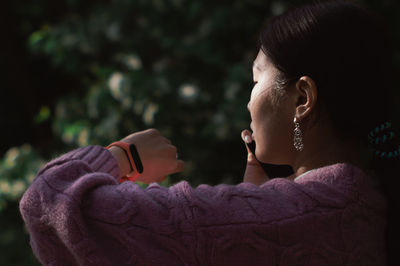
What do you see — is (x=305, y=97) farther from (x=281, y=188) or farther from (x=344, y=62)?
(x=281, y=188)

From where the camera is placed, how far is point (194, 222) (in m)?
1.05

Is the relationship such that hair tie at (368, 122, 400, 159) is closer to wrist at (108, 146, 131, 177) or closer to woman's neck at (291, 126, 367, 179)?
woman's neck at (291, 126, 367, 179)

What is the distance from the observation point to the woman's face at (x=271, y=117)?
126 centimetres

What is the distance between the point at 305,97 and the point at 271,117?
0.34 feet

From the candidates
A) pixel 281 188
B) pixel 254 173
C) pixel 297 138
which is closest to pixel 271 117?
pixel 297 138

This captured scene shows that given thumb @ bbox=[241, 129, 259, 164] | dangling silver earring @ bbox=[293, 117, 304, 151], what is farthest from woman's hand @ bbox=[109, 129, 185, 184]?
dangling silver earring @ bbox=[293, 117, 304, 151]

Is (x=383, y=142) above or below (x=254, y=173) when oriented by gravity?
above

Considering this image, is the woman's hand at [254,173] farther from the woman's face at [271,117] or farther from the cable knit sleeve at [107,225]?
the cable knit sleeve at [107,225]

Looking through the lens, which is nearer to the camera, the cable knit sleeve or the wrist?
the cable knit sleeve

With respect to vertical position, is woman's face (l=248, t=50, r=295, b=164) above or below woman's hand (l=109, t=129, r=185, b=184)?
above

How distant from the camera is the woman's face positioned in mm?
1257

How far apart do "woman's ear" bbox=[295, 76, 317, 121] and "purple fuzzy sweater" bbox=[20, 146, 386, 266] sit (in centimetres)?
18

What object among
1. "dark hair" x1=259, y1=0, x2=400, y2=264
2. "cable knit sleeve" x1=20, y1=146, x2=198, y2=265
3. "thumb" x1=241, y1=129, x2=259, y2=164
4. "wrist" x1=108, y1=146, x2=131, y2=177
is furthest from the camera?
"thumb" x1=241, y1=129, x2=259, y2=164

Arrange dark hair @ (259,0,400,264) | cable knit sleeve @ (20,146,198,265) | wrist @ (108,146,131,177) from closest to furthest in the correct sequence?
cable knit sleeve @ (20,146,198,265)
dark hair @ (259,0,400,264)
wrist @ (108,146,131,177)
